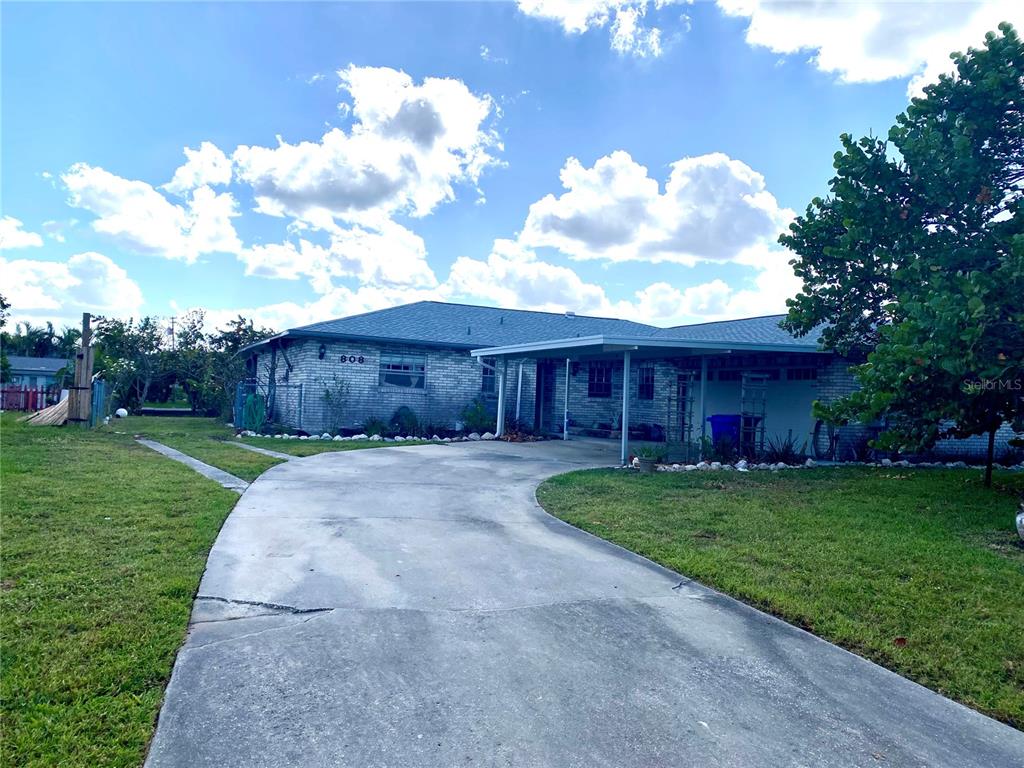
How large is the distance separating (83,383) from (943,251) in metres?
19.3

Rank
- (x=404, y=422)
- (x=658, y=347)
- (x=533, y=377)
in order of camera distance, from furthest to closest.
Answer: (x=533, y=377), (x=404, y=422), (x=658, y=347)

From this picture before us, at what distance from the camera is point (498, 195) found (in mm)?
18375

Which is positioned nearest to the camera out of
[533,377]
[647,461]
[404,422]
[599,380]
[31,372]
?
[647,461]

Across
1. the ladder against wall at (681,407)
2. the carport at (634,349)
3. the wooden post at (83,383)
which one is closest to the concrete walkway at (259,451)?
the wooden post at (83,383)

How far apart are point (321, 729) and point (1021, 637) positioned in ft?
14.7

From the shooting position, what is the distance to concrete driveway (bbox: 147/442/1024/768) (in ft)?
9.98

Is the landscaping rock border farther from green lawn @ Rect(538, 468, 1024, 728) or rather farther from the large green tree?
the large green tree

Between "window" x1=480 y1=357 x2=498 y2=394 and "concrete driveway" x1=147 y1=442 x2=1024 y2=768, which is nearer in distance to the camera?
"concrete driveway" x1=147 y1=442 x2=1024 y2=768

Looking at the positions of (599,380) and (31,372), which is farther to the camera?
(31,372)

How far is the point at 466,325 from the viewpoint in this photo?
21891mm

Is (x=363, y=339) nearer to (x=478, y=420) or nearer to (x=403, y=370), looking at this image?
(x=403, y=370)

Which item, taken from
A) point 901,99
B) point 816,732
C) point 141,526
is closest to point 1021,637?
point 816,732

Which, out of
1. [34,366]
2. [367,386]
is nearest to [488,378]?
[367,386]

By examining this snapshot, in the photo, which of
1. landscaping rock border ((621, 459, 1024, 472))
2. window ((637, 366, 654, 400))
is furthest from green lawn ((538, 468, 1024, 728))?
window ((637, 366, 654, 400))
